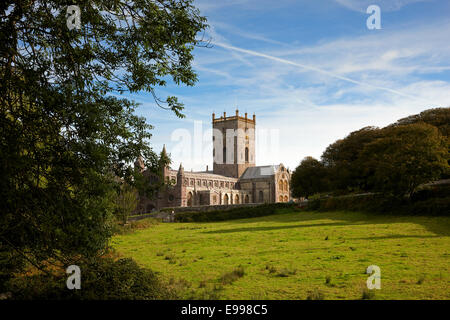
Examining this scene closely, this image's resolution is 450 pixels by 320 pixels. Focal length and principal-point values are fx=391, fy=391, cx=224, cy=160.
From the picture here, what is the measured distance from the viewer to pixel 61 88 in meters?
8.90

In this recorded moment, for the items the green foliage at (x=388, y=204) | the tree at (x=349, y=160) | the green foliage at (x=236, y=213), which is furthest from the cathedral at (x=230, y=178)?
the green foliage at (x=388, y=204)

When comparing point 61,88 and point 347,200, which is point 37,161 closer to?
point 61,88

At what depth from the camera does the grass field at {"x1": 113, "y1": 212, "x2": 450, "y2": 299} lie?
1061 cm

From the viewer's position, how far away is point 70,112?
27.8 feet

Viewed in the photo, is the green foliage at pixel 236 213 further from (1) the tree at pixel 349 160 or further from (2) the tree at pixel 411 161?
(2) the tree at pixel 411 161

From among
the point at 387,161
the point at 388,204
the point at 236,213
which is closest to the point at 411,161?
the point at 387,161

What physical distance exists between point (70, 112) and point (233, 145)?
295 ft

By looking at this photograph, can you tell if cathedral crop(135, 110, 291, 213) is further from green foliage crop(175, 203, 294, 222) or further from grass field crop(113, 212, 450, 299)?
grass field crop(113, 212, 450, 299)

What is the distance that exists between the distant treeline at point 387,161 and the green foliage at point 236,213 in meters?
6.69

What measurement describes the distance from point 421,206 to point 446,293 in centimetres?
2145

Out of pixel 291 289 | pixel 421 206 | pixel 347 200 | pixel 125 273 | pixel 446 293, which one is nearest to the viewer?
pixel 446 293

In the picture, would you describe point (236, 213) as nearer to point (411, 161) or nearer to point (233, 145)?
point (411, 161)

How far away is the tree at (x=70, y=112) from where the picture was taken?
27.0ft
